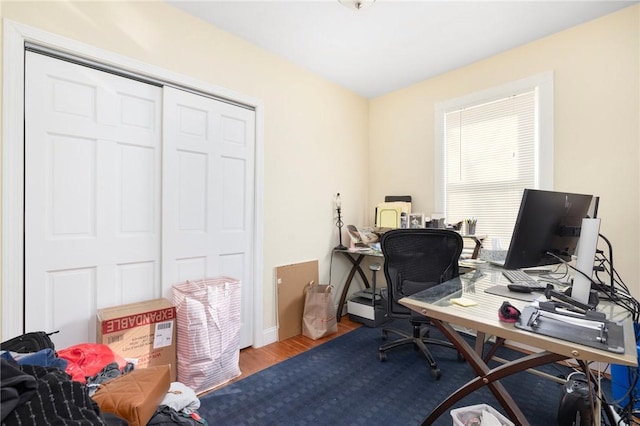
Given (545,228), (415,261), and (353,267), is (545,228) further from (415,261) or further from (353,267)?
(353,267)

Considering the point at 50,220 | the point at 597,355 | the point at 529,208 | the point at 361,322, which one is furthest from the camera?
the point at 361,322

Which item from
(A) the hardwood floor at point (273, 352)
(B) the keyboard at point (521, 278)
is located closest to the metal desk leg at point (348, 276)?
(A) the hardwood floor at point (273, 352)

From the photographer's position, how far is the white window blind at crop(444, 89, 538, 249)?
2.68m

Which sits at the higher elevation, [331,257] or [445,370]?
[331,257]

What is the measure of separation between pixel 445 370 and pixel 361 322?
107 cm

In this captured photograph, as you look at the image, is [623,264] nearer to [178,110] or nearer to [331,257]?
[331,257]

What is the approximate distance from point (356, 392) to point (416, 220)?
1.89m

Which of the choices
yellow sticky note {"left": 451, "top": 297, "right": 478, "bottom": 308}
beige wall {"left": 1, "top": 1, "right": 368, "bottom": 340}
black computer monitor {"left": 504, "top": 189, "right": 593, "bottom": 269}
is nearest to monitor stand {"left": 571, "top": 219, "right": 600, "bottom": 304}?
black computer monitor {"left": 504, "top": 189, "right": 593, "bottom": 269}

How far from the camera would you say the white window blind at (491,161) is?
2.68 meters

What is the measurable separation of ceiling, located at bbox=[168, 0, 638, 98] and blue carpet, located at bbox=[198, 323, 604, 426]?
273 centimetres

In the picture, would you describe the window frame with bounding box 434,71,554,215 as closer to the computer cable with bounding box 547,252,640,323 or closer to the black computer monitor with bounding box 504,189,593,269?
the black computer monitor with bounding box 504,189,593,269

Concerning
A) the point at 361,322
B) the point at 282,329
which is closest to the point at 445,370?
the point at 361,322

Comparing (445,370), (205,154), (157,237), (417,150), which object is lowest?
(445,370)

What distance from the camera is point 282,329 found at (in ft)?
9.36
